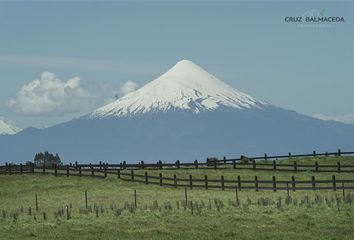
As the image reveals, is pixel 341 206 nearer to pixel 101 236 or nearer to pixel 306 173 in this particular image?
pixel 101 236

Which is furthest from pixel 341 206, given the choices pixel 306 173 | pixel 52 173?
pixel 52 173

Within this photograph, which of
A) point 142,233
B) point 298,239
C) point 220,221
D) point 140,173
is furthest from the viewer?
point 140,173

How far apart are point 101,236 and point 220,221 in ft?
23.8

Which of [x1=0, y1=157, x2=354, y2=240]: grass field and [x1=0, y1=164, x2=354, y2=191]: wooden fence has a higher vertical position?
[x1=0, y1=164, x2=354, y2=191]: wooden fence

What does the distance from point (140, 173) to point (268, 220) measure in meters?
36.2

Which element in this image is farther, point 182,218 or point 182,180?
point 182,180

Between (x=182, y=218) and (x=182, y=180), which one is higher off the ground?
(x=182, y=180)

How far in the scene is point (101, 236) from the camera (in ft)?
116

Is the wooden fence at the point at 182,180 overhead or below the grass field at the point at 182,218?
overhead

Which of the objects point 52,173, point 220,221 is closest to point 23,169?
point 52,173

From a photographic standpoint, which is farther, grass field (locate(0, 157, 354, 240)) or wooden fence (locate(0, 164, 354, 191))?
wooden fence (locate(0, 164, 354, 191))

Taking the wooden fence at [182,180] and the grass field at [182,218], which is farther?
the wooden fence at [182,180]

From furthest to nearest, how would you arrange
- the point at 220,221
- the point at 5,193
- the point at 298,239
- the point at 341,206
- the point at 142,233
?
1. the point at 5,193
2. the point at 341,206
3. the point at 220,221
4. the point at 142,233
5. the point at 298,239

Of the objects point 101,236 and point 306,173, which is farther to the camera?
point 306,173
